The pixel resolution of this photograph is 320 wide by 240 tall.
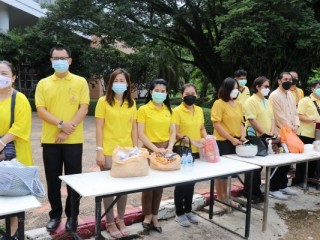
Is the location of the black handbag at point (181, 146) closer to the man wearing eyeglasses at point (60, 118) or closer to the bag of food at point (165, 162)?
the bag of food at point (165, 162)

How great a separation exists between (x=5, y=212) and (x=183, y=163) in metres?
1.73

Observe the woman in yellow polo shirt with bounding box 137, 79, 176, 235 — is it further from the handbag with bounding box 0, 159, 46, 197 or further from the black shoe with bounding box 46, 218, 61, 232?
the handbag with bounding box 0, 159, 46, 197

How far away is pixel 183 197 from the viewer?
3896 mm

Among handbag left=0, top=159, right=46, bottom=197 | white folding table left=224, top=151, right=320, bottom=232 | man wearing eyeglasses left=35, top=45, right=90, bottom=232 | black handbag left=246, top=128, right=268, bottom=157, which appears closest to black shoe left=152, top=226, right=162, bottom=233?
man wearing eyeglasses left=35, top=45, right=90, bottom=232

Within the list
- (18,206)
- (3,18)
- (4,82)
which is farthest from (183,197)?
(3,18)

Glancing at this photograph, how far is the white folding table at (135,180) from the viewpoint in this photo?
8.68ft

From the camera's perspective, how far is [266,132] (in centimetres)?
443

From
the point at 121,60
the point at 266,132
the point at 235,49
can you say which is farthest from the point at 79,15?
the point at 266,132

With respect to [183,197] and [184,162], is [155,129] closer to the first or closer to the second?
[184,162]

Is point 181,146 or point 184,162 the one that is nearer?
point 184,162

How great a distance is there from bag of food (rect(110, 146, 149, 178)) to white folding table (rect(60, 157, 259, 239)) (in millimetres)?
50

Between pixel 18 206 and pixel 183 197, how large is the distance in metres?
2.10

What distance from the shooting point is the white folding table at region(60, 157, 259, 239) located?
2.64 meters

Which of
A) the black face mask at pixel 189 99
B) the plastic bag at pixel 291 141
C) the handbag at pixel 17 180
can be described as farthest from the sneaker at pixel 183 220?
the handbag at pixel 17 180
